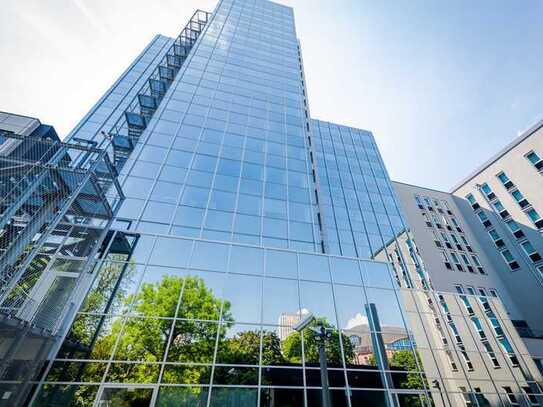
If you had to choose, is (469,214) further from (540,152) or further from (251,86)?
(251,86)

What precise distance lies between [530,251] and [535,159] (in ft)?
38.2

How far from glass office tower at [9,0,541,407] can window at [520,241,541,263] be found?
19003mm

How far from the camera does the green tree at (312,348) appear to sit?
11.3 meters

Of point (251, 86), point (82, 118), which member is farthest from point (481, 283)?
point (82, 118)

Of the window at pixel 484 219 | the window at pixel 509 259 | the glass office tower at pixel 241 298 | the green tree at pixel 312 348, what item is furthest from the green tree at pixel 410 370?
the window at pixel 484 219

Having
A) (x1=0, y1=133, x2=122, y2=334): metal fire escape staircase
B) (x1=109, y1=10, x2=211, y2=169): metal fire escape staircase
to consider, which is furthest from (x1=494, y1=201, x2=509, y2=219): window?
(x1=0, y1=133, x2=122, y2=334): metal fire escape staircase

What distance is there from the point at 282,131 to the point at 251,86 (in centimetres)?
685

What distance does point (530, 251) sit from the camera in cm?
2984

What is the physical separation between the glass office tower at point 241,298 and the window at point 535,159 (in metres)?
23.4

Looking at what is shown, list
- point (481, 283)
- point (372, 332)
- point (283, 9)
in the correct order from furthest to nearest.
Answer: point (283, 9)
point (481, 283)
point (372, 332)

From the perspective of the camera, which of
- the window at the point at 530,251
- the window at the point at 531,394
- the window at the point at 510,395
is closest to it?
the window at the point at 510,395

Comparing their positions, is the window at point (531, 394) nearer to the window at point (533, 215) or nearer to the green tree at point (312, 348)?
the green tree at point (312, 348)

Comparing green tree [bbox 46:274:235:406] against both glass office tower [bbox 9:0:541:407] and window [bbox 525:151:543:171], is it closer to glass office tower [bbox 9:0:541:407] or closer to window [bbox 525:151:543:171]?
glass office tower [bbox 9:0:541:407]

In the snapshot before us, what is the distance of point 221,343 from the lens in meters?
10.9
